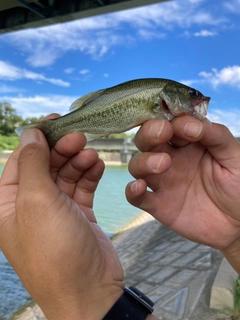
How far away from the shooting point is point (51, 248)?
1.79 meters

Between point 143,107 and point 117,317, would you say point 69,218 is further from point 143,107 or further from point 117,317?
point 143,107

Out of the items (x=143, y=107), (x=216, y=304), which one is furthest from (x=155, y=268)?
(x=143, y=107)

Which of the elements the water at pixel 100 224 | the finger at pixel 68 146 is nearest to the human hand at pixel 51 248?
the finger at pixel 68 146

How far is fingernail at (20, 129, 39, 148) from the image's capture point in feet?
6.99

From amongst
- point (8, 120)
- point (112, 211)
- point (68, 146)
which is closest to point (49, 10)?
point (68, 146)

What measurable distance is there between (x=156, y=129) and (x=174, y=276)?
16.7 ft

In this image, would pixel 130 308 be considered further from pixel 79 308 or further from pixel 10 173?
pixel 10 173

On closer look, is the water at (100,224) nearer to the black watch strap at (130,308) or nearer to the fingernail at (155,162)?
the black watch strap at (130,308)

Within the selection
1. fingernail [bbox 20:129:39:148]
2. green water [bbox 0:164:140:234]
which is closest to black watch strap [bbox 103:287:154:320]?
fingernail [bbox 20:129:39:148]

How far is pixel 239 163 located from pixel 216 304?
3.28 meters

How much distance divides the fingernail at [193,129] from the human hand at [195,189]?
11 centimetres

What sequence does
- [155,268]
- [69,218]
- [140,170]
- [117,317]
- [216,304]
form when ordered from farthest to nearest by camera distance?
[155,268] → [216,304] → [140,170] → [69,218] → [117,317]

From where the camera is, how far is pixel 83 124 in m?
2.52

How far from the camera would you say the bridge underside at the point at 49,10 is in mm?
8664
